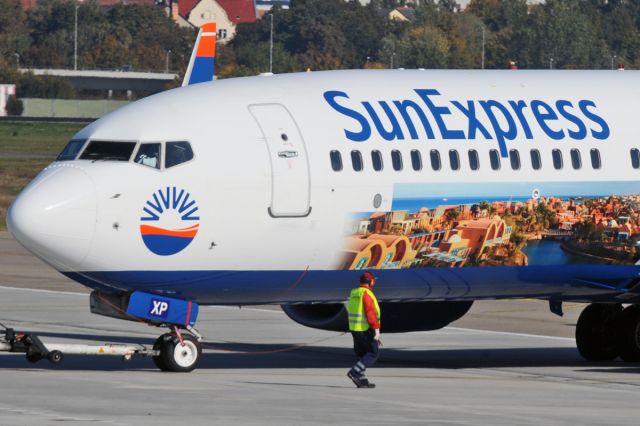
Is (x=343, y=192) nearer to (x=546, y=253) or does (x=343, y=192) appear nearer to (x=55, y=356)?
(x=546, y=253)

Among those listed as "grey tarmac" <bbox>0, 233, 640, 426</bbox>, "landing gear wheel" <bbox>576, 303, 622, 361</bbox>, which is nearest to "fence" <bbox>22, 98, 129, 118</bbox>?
"grey tarmac" <bbox>0, 233, 640, 426</bbox>

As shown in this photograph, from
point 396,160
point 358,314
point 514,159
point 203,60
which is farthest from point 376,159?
point 203,60

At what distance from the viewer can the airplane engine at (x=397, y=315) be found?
96.9 ft

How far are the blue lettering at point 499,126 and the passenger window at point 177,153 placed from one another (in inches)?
207

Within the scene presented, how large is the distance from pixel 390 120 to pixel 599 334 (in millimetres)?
6298

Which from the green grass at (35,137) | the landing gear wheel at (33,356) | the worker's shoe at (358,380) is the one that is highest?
the landing gear wheel at (33,356)

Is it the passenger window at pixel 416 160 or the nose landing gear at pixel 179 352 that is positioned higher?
the passenger window at pixel 416 160

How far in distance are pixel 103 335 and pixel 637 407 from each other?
535 inches

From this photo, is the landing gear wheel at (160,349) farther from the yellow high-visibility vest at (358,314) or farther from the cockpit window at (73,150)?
the cockpit window at (73,150)

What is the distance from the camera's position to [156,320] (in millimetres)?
26734

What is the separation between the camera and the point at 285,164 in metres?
26.9

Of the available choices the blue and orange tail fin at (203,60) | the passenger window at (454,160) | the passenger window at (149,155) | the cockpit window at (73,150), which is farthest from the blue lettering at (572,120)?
the blue and orange tail fin at (203,60)

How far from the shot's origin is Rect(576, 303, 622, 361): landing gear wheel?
31625 millimetres

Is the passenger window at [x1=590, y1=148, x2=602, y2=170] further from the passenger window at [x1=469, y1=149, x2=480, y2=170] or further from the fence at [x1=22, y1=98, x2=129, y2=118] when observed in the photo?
the fence at [x1=22, y1=98, x2=129, y2=118]
